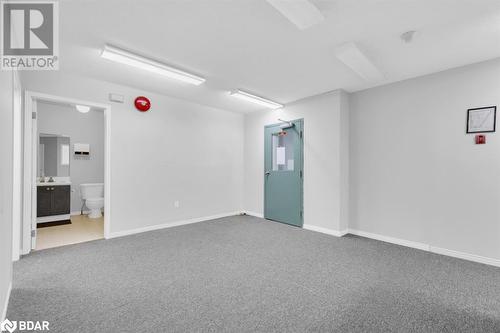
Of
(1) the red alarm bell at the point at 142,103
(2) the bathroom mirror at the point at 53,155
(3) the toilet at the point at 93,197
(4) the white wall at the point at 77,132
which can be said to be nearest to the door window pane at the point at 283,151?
(1) the red alarm bell at the point at 142,103

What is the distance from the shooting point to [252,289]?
7.33 feet

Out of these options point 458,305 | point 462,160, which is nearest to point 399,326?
point 458,305

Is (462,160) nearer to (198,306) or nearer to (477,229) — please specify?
(477,229)

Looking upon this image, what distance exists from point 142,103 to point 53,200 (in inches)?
134

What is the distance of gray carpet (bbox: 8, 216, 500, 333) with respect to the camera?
1763 millimetres

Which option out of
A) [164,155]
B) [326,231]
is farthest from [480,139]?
[164,155]

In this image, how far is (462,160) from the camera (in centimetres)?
309

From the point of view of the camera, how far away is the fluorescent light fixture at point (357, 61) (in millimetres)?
2619

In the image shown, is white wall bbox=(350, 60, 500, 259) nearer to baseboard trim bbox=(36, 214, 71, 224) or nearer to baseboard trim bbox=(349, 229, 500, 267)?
baseboard trim bbox=(349, 229, 500, 267)

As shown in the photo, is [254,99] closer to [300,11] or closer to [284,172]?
[284,172]

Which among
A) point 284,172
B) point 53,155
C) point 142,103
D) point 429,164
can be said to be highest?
point 142,103

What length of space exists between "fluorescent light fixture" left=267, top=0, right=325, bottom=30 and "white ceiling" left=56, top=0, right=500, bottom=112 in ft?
0.40

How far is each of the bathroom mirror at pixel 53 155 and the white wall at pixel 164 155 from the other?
9.99ft

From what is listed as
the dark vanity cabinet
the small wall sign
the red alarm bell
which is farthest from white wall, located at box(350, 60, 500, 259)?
the dark vanity cabinet
